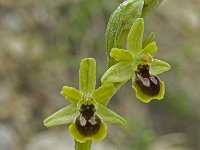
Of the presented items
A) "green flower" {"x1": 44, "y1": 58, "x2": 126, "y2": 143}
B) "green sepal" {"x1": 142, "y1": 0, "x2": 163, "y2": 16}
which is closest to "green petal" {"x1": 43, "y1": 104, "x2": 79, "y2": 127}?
"green flower" {"x1": 44, "y1": 58, "x2": 126, "y2": 143}

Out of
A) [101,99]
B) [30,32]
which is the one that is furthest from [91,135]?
[30,32]

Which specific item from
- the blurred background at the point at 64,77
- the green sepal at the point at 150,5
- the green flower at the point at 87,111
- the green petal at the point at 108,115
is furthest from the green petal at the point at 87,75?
the blurred background at the point at 64,77

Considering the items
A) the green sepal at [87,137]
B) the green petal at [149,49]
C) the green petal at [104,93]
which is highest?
the green petal at [149,49]

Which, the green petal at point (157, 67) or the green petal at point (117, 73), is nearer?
the green petal at point (117, 73)

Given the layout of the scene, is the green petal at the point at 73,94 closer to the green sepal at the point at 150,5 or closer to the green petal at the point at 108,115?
the green petal at the point at 108,115

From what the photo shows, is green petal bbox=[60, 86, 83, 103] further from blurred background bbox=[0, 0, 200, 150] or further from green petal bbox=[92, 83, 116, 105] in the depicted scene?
blurred background bbox=[0, 0, 200, 150]

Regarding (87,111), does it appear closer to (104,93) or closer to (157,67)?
(104,93)
